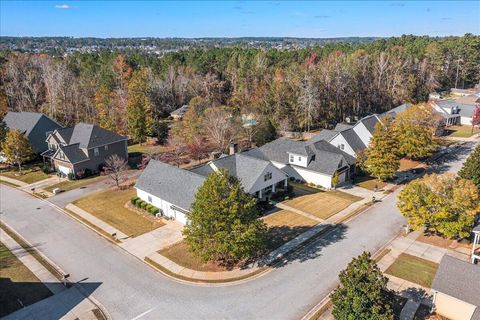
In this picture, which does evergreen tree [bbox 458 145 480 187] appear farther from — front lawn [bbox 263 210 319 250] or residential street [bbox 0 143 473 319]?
front lawn [bbox 263 210 319 250]

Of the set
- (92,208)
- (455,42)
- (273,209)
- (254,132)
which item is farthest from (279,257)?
(455,42)

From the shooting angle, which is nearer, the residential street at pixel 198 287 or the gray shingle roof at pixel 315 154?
the residential street at pixel 198 287

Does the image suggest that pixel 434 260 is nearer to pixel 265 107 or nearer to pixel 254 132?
pixel 254 132

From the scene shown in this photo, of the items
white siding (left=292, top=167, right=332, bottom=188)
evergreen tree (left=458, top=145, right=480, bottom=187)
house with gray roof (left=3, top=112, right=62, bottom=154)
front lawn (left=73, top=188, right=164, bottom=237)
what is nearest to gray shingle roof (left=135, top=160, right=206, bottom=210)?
front lawn (left=73, top=188, right=164, bottom=237)

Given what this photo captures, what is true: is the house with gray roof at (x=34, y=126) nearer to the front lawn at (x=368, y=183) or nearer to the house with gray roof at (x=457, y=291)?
the front lawn at (x=368, y=183)

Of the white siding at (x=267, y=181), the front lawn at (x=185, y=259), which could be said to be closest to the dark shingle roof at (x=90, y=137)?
the white siding at (x=267, y=181)
